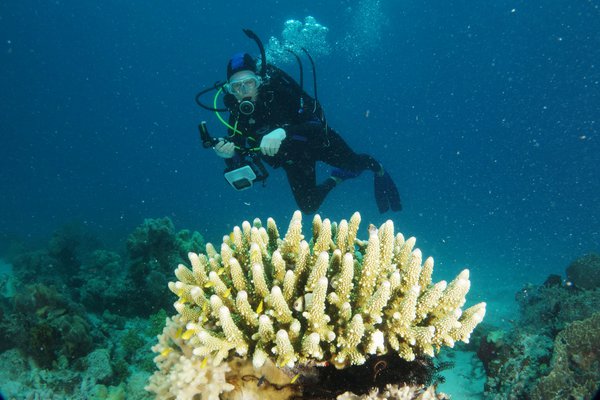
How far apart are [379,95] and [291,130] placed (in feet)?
430

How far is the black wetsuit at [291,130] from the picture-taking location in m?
7.88

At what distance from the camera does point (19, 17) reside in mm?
100438

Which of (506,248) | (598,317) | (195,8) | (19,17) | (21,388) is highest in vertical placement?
(195,8)

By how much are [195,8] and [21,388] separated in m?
134

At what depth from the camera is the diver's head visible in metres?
7.66

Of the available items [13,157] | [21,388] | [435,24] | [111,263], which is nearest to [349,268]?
[21,388]

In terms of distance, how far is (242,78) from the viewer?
7.64 m

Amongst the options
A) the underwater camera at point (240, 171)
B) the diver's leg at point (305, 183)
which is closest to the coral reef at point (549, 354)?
the diver's leg at point (305, 183)

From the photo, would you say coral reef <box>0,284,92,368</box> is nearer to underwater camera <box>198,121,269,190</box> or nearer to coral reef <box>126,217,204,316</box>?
coral reef <box>126,217,204,316</box>

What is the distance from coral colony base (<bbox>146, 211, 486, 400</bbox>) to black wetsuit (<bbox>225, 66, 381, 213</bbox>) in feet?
16.9

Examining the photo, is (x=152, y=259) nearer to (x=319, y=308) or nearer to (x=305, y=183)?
(x=305, y=183)

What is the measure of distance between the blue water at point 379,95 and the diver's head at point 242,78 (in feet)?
175

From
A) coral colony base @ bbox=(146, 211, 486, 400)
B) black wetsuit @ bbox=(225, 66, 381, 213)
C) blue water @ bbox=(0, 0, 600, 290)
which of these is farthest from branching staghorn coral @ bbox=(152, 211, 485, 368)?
blue water @ bbox=(0, 0, 600, 290)

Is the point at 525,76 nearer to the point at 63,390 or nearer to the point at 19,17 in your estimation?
the point at 63,390
